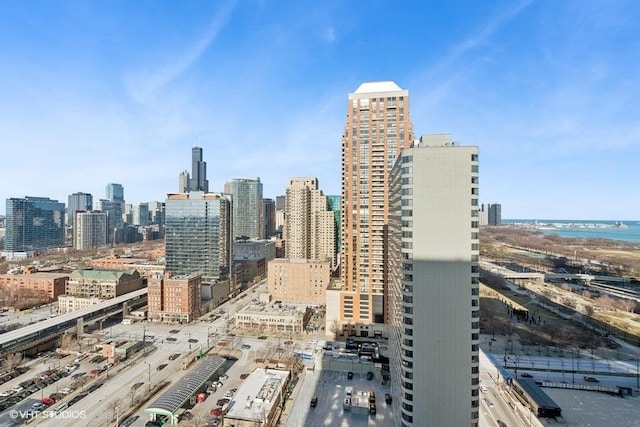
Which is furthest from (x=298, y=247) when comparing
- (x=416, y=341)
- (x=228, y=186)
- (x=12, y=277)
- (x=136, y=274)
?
(x=228, y=186)

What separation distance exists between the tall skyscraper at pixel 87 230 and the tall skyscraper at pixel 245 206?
6868cm

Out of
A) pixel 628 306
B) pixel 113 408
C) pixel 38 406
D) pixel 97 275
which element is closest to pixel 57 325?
pixel 38 406

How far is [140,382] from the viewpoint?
44156mm

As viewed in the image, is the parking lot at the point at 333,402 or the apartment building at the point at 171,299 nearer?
the parking lot at the point at 333,402

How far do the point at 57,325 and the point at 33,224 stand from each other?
140129mm

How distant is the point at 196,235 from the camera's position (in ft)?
289

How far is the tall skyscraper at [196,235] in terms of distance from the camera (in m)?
87.6

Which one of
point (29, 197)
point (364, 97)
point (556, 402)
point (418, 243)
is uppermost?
point (364, 97)

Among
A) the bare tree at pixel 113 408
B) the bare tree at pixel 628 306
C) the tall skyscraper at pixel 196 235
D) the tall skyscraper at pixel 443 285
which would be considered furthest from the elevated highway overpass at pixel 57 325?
the bare tree at pixel 628 306

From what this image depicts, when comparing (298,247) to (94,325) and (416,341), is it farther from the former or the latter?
(416,341)

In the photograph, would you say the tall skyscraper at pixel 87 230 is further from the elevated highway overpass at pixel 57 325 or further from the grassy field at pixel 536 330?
the grassy field at pixel 536 330

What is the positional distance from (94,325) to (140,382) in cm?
3406

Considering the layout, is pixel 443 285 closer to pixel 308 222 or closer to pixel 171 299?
pixel 171 299

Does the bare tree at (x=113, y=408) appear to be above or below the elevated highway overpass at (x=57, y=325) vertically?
below
